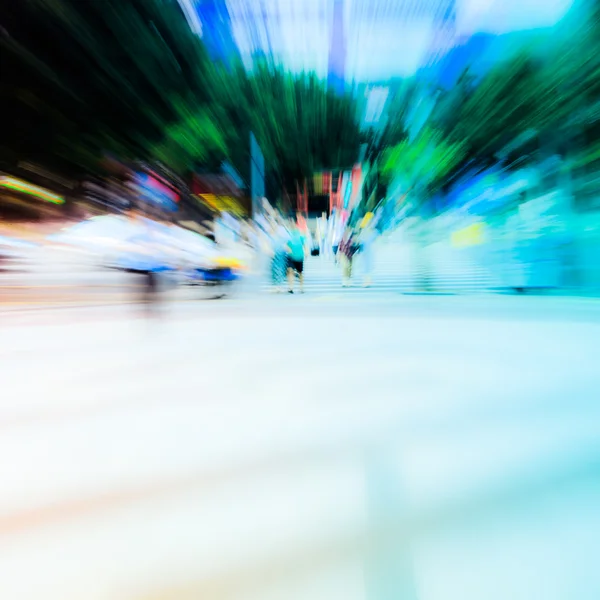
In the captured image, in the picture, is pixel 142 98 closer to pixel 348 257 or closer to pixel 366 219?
pixel 348 257

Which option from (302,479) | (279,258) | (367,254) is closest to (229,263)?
(279,258)

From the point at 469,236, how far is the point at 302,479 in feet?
33.1

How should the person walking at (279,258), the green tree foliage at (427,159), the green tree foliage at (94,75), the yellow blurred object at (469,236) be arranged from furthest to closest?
1. the green tree foliage at (427,159)
2. the yellow blurred object at (469,236)
3. the person walking at (279,258)
4. the green tree foliage at (94,75)

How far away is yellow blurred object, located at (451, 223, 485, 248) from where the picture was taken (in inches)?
379

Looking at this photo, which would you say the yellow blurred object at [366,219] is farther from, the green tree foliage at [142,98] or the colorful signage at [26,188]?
the colorful signage at [26,188]

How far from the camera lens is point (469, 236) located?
397 inches

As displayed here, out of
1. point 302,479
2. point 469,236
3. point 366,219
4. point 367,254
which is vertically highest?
point 366,219

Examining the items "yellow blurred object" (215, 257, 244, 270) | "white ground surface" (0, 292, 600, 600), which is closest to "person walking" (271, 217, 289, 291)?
"yellow blurred object" (215, 257, 244, 270)

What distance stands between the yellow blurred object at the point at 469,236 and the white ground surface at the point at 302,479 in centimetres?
745

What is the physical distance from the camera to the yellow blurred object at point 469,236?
9.63 metres

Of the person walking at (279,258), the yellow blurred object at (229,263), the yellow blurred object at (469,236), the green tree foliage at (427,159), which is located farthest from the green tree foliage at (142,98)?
the yellow blurred object at (469,236)

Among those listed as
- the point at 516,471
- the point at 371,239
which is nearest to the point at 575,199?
the point at 371,239

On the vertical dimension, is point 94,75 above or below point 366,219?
above

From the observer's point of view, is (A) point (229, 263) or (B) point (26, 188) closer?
(A) point (229, 263)
